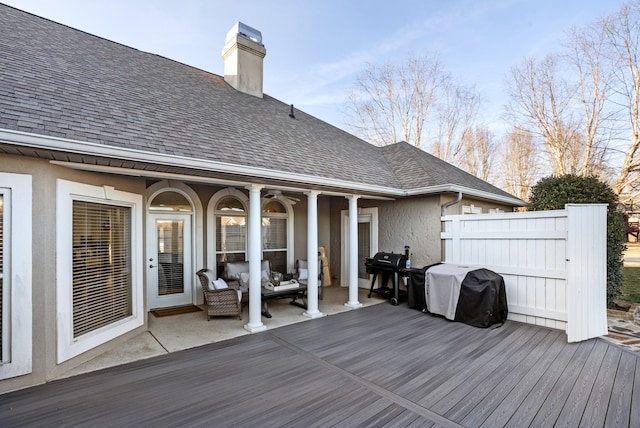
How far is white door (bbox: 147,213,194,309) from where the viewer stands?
6355 mm

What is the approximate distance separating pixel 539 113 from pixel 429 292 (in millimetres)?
13617

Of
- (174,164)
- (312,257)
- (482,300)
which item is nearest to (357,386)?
(312,257)

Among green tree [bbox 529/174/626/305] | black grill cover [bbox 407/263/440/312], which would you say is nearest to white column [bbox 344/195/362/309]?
black grill cover [bbox 407/263/440/312]

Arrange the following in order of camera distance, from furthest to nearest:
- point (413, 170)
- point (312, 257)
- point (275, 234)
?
point (275, 234)
point (413, 170)
point (312, 257)

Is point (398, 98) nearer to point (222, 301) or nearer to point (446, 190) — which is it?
point (446, 190)

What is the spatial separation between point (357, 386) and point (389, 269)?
153 inches

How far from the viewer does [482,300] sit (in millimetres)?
5230

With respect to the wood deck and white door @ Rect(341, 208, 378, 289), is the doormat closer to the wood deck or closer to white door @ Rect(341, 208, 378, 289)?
the wood deck

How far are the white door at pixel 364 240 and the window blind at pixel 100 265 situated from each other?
18.9 feet

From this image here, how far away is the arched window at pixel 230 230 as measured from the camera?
7.15m

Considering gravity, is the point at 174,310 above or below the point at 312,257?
below

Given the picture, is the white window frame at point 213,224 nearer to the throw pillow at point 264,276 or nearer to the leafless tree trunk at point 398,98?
the throw pillow at point 264,276

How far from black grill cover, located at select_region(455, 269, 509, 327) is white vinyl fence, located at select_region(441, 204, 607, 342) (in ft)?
1.49

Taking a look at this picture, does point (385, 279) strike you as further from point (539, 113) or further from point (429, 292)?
point (539, 113)
